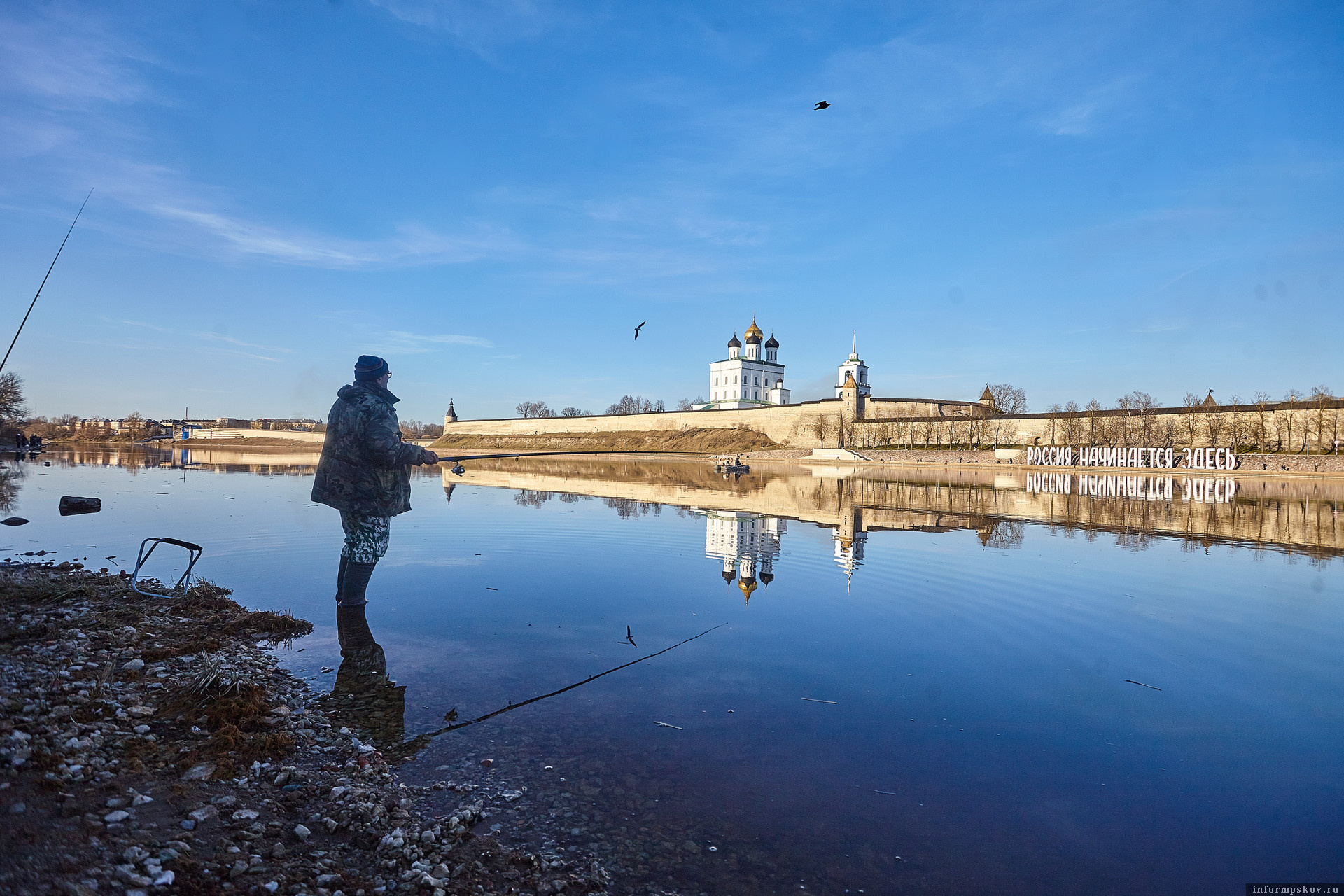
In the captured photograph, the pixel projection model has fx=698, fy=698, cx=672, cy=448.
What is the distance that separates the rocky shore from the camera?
9.49ft

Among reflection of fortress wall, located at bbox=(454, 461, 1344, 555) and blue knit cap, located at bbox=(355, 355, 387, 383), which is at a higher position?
blue knit cap, located at bbox=(355, 355, 387, 383)

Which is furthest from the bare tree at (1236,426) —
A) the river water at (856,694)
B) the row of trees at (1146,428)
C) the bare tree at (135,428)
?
the bare tree at (135,428)

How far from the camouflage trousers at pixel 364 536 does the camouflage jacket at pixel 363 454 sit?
0.08m

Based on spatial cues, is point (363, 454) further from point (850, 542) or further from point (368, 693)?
point (850, 542)

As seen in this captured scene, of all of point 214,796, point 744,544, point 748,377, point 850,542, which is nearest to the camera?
point 214,796

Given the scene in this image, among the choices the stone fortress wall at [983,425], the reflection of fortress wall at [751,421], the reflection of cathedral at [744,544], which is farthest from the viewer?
the reflection of fortress wall at [751,421]

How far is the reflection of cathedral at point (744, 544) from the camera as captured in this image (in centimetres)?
1070

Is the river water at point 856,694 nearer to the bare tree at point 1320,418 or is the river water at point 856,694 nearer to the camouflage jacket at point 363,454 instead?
the camouflage jacket at point 363,454

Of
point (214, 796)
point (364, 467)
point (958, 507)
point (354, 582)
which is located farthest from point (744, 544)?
point (958, 507)

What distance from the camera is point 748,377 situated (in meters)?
119

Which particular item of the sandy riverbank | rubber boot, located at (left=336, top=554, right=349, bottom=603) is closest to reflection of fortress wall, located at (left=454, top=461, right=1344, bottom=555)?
the sandy riverbank

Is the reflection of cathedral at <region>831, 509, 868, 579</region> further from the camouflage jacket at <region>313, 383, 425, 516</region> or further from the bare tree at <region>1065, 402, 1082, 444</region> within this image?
the bare tree at <region>1065, 402, 1082, 444</region>

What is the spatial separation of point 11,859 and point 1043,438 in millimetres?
77801

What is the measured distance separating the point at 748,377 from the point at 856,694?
114365 millimetres
